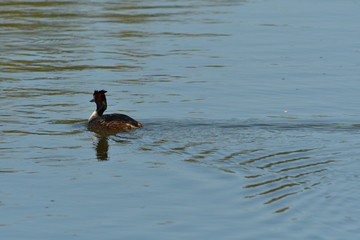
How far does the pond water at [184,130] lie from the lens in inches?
382

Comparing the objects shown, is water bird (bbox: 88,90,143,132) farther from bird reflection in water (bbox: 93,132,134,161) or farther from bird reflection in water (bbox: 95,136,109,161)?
bird reflection in water (bbox: 95,136,109,161)

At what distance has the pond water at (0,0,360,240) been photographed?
9703 mm

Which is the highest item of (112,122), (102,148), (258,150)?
(112,122)

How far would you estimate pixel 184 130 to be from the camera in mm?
14547

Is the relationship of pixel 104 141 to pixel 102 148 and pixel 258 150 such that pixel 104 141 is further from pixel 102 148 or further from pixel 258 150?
pixel 258 150

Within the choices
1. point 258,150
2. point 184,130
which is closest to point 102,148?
point 184,130

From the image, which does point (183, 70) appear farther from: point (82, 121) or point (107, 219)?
point (107, 219)

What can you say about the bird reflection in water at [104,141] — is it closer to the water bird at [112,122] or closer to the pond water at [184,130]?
the pond water at [184,130]

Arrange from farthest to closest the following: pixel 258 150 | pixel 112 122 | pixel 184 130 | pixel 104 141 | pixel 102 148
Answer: pixel 112 122, pixel 184 130, pixel 104 141, pixel 102 148, pixel 258 150

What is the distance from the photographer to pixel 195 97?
17953 millimetres

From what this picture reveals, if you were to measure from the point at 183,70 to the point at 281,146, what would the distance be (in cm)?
813

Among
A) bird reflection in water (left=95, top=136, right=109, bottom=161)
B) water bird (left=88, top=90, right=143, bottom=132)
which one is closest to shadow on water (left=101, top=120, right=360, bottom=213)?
bird reflection in water (left=95, top=136, right=109, bottom=161)

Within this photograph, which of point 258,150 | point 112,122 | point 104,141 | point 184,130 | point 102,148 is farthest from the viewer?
point 112,122

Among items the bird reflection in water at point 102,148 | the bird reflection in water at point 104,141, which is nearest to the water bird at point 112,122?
the bird reflection in water at point 104,141
